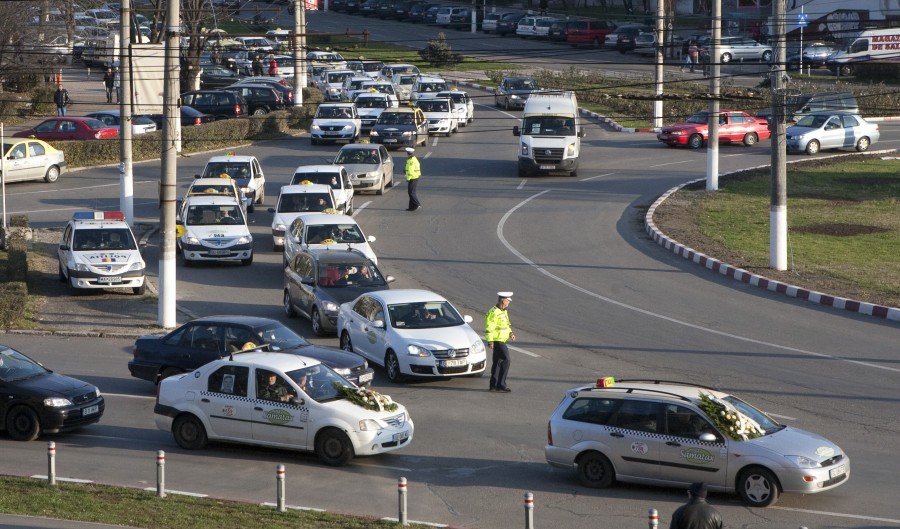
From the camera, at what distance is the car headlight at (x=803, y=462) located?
13164 millimetres

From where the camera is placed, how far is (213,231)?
95.1 feet

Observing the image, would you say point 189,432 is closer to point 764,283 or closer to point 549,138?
point 764,283

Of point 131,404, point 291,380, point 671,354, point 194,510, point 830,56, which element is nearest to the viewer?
point 194,510

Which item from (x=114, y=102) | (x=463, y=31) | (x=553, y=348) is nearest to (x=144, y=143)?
(x=114, y=102)

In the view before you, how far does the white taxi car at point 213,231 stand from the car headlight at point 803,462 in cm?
1794

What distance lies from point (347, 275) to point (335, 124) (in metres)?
23.8

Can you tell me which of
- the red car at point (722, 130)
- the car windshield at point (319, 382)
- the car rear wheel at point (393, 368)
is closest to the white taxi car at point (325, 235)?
the car rear wheel at point (393, 368)

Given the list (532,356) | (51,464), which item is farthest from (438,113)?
(51,464)

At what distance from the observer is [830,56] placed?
221ft

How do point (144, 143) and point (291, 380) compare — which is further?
point (144, 143)

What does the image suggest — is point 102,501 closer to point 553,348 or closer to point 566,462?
point 566,462

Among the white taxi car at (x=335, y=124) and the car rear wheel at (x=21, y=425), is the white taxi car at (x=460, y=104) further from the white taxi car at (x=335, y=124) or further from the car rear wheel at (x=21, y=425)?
the car rear wheel at (x=21, y=425)

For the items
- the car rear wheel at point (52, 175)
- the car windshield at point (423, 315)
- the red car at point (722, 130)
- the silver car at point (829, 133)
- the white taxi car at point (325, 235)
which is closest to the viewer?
the car windshield at point (423, 315)

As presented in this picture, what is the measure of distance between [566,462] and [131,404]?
7.53 metres
